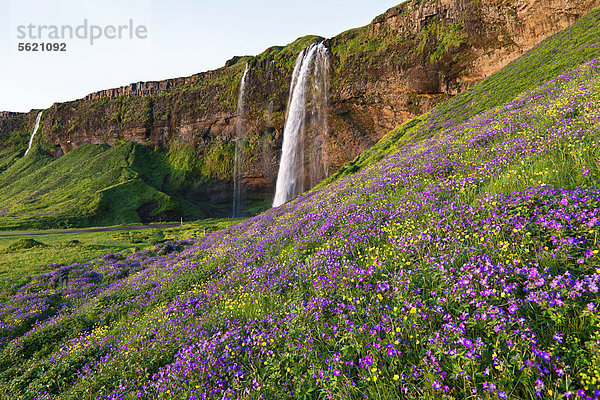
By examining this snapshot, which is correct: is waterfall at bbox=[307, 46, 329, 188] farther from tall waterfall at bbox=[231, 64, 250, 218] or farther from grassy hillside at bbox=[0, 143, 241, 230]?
grassy hillside at bbox=[0, 143, 241, 230]

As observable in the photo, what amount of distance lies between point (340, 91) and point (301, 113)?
9771 mm

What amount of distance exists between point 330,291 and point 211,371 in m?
2.11

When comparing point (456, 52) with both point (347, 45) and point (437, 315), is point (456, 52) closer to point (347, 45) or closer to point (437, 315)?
point (347, 45)

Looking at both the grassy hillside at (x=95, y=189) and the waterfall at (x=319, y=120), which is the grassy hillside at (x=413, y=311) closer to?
the waterfall at (x=319, y=120)

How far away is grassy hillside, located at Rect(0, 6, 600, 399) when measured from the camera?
2268 millimetres

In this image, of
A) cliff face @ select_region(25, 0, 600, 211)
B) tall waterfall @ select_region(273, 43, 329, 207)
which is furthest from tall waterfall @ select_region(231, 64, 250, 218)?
tall waterfall @ select_region(273, 43, 329, 207)

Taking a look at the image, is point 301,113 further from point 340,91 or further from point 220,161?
point 220,161

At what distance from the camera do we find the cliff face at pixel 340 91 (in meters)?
36.3

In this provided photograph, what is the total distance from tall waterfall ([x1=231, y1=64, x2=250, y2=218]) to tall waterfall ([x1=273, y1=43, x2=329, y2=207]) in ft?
55.7

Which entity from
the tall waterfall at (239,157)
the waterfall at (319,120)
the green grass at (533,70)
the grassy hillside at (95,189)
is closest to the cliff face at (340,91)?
the waterfall at (319,120)

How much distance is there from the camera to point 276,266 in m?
6.40

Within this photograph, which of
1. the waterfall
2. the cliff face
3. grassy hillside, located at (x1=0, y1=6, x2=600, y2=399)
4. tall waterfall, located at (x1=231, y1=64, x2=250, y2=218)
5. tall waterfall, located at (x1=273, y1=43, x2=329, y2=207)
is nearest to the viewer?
grassy hillside, located at (x1=0, y1=6, x2=600, y2=399)

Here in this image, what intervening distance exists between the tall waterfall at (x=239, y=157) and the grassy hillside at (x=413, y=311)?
66.7 meters

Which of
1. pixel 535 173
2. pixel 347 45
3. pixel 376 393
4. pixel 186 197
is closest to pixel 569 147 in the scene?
pixel 535 173
